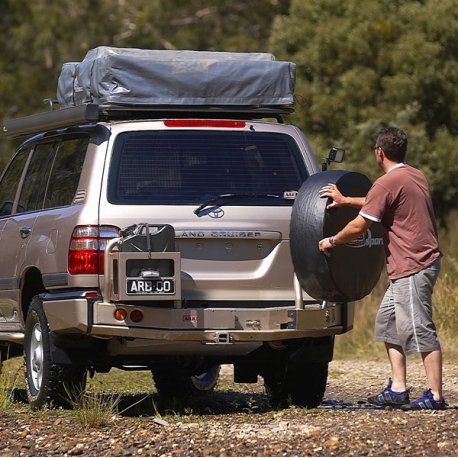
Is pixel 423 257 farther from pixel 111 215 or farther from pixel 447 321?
pixel 447 321

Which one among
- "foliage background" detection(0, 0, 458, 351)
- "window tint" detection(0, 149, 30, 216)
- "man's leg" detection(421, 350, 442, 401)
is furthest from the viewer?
"foliage background" detection(0, 0, 458, 351)

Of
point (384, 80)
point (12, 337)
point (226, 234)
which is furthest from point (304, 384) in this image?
point (384, 80)

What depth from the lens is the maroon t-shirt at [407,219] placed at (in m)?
8.56

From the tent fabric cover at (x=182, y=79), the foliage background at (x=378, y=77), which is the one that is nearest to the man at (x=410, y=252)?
the tent fabric cover at (x=182, y=79)

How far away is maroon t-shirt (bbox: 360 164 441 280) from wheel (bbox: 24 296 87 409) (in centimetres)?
222

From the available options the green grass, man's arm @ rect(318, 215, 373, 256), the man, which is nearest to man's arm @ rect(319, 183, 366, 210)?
the man

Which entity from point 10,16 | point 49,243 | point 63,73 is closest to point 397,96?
point 63,73

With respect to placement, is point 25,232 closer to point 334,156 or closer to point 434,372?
point 334,156

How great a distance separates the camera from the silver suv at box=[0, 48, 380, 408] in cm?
838

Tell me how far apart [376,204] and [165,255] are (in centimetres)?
136

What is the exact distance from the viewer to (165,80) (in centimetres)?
924

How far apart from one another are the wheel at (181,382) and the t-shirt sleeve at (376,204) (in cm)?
230

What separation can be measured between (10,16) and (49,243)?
2963cm

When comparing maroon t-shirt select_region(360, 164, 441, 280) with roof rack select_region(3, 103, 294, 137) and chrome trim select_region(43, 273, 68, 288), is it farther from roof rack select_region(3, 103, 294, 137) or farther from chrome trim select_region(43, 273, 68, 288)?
chrome trim select_region(43, 273, 68, 288)
